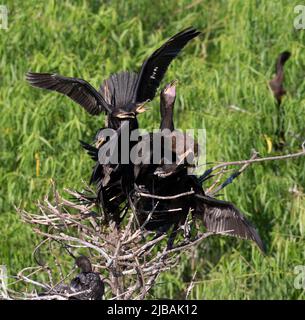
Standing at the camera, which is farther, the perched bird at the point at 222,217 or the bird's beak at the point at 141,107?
the perched bird at the point at 222,217

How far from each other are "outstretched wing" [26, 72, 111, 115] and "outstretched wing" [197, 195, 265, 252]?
74 cm

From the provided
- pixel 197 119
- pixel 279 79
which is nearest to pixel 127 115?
pixel 197 119

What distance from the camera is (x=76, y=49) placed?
10305mm

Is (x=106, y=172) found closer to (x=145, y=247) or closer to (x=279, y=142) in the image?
(x=145, y=247)

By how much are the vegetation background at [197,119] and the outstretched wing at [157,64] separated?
7.18 feet

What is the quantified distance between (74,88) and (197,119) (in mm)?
2636

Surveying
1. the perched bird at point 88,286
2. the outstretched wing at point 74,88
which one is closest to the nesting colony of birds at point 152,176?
the outstretched wing at point 74,88

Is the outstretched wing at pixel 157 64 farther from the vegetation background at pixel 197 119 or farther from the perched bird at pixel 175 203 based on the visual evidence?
the vegetation background at pixel 197 119

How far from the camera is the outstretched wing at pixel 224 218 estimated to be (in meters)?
6.92

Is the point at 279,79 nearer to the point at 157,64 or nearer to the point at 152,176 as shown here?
the point at 157,64

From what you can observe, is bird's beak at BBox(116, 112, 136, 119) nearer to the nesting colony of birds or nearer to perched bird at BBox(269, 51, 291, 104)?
the nesting colony of birds

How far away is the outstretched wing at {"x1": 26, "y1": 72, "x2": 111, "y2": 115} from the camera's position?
7051mm
